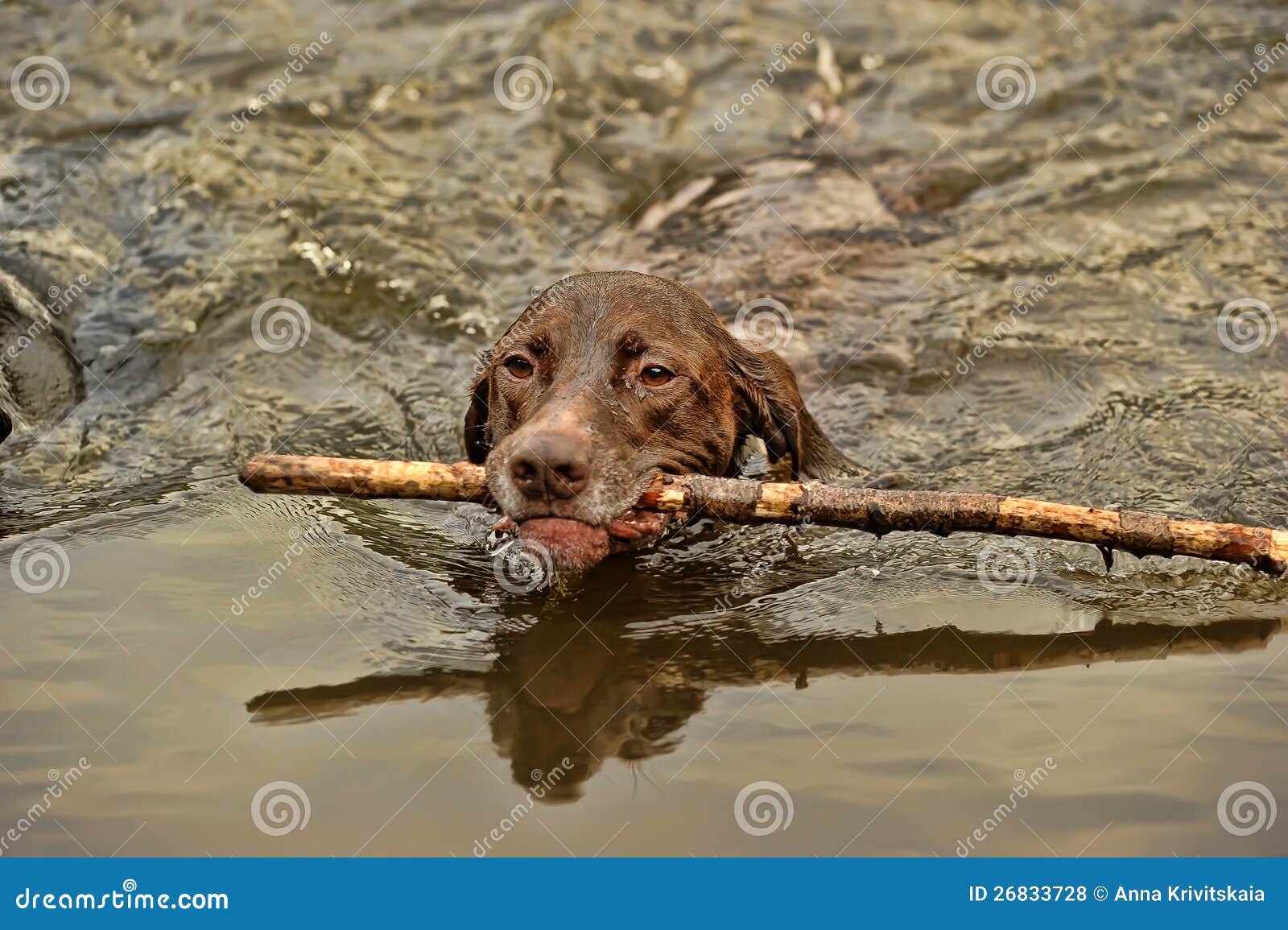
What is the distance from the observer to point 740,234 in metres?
7.90

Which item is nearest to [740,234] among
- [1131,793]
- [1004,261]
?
[1004,261]

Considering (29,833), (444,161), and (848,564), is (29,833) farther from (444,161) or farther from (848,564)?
(444,161)

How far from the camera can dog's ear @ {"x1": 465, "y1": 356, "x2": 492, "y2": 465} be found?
552cm

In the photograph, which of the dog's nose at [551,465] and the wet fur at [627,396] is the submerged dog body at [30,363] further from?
the dog's nose at [551,465]

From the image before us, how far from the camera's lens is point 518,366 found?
5.12 metres

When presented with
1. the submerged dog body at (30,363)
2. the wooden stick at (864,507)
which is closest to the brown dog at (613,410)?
the wooden stick at (864,507)

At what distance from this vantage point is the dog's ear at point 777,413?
5.52 metres

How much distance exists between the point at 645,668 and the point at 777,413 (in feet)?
5.23

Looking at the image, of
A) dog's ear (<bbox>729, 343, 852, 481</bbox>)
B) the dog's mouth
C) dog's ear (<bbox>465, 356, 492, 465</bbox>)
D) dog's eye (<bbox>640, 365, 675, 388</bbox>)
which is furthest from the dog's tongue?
dog's ear (<bbox>729, 343, 852, 481</bbox>)

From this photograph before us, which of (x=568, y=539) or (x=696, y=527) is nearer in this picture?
(x=568, y=539)

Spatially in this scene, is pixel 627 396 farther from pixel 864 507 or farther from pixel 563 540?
pixel 864 507

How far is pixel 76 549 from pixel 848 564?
2.97 meters

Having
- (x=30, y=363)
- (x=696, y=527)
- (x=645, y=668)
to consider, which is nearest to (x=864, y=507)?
(x=645, y=668)

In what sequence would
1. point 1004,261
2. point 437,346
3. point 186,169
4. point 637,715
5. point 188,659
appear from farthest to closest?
point 186,169
point 1004,261
point 437,346
point 188,659
point 637,715
